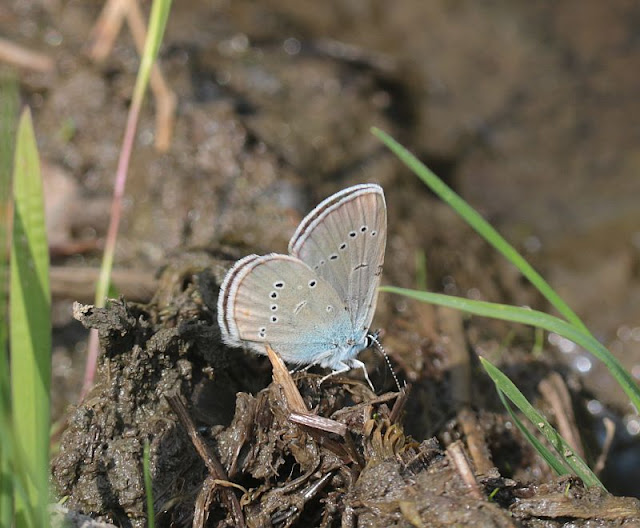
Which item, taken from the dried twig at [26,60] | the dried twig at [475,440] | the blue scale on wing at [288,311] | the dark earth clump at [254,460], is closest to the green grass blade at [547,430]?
the dark earth clump at [254,460]

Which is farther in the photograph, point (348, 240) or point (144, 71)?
point (144, 71)

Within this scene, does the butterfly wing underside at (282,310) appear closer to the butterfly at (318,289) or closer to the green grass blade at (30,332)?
the butterfly at (318,289)

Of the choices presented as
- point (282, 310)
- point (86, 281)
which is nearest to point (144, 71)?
point (86, 281)

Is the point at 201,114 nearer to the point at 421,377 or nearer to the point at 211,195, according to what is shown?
the point at 211,195

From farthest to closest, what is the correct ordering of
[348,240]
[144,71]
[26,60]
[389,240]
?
[26,60] → [389,240] → [144,71] → [348,240]

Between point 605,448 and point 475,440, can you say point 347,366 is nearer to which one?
point 475,440

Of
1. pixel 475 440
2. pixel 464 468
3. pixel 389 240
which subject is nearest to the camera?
pixel 464 468
